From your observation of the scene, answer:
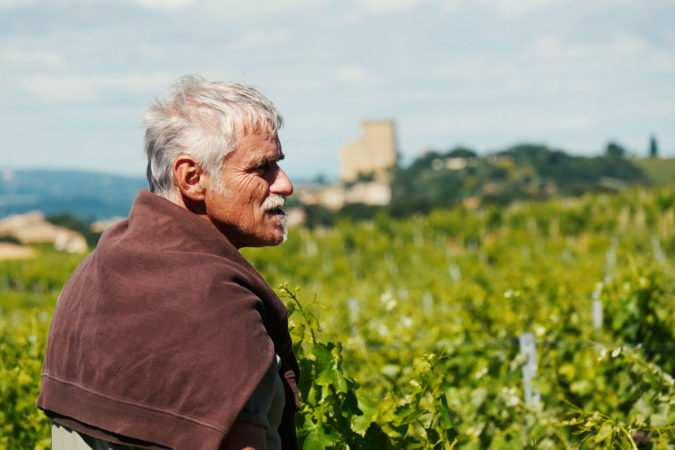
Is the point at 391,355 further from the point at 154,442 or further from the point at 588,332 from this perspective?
the point at 154,442

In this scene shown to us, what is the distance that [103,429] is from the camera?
1432 millimetres

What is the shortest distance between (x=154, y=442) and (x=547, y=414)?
205 cm

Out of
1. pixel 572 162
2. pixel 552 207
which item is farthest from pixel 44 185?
Result: pixel 552 207

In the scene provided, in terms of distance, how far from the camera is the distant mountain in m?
64.5

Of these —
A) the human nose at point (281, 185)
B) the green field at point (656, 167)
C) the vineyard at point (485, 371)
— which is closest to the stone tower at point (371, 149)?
the green field at point (656, 167)

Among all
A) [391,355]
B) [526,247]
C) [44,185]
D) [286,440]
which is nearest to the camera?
[286,440]

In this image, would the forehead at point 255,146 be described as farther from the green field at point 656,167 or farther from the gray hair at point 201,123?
the green field at point 656,167

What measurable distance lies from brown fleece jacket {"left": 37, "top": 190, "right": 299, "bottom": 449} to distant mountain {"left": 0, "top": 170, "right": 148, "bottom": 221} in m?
48.9

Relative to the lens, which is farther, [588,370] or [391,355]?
[391,355]

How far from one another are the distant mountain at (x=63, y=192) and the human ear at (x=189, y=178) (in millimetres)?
48902

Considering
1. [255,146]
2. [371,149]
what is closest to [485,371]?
[255,146]

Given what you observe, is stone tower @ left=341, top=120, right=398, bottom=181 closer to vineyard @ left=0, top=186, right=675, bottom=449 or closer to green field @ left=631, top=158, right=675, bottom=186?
green field @ left=631, top=158, right=675, bottom=186

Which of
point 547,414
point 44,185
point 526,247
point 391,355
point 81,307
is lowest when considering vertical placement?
point 44,185

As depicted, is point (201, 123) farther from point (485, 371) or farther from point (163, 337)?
point (485, 371)
